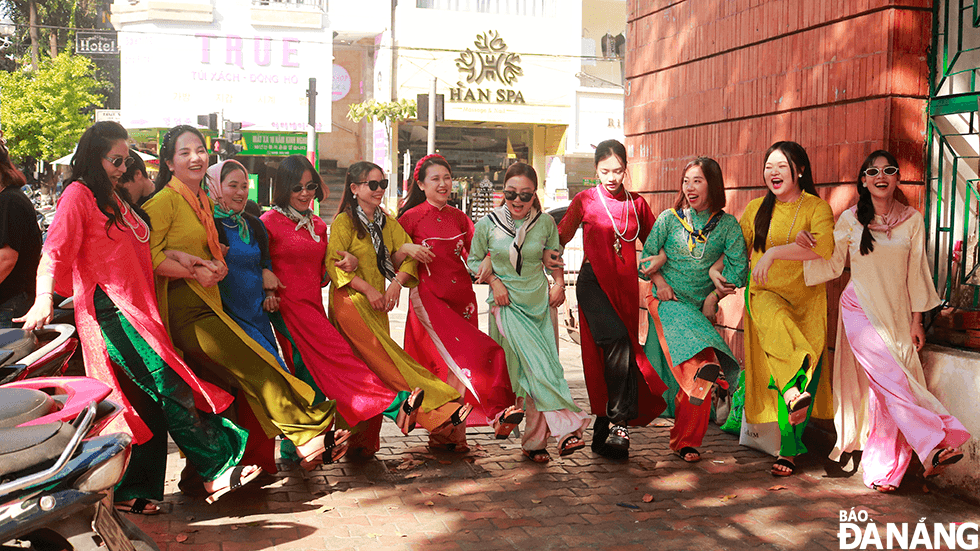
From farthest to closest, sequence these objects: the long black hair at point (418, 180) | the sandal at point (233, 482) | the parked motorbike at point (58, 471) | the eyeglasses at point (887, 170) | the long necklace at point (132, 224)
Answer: the long black hair at point (418, 180) < the eyeglasses at point (887, 170) < the sandal at point (233, 482) < the long necklace at point (132, 224) < the parked motorbike at point (58, 471)

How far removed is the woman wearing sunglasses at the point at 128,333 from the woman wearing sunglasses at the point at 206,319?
0.16 metres

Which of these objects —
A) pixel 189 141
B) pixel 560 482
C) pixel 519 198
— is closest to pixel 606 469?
pixel 560 482

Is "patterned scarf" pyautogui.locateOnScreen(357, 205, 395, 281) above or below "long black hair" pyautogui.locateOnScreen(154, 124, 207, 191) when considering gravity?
below

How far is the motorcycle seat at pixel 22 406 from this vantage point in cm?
244

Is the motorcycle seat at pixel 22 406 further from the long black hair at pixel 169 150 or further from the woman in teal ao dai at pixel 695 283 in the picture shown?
the woman in teal ao dai at pixel 695 283

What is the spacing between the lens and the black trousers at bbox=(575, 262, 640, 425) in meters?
5.40

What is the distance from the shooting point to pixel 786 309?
5.24 metres

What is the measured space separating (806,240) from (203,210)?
3.34 m

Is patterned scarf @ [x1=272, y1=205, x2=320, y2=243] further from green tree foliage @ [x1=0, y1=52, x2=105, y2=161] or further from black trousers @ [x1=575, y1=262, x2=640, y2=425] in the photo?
green tree foliage @ [x1=0, y1=52, x2=105, y2=161]

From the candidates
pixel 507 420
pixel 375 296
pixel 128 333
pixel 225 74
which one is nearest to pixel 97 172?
pixel 128 333

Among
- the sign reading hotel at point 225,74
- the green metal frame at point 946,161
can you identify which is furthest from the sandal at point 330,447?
the sign reading hotel at point 225,74

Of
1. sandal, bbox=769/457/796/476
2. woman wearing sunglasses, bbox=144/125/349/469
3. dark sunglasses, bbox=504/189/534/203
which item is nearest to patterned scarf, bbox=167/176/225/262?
woman wearing sunglasses, bbox=144/125/349/469

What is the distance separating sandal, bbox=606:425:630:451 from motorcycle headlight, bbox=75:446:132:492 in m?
3.48

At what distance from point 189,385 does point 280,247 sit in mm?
1139
